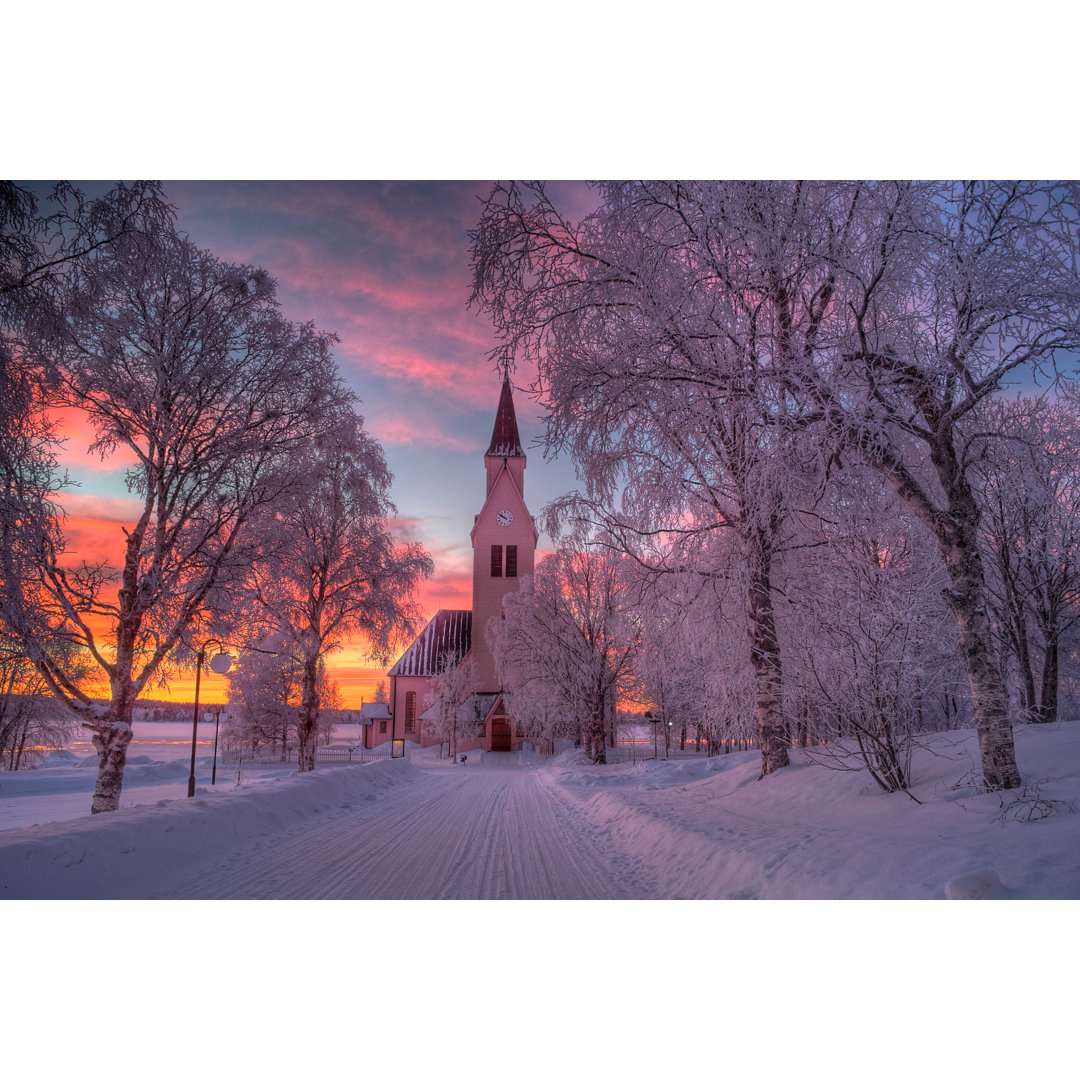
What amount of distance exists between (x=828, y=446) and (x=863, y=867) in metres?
2.87

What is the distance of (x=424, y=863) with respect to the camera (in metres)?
5.66

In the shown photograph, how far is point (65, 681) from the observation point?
6852 mm

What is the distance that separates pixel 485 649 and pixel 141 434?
1185 inches

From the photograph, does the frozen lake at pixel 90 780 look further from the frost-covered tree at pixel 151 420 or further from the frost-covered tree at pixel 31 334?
the frost-covered tree at pixel 31 334

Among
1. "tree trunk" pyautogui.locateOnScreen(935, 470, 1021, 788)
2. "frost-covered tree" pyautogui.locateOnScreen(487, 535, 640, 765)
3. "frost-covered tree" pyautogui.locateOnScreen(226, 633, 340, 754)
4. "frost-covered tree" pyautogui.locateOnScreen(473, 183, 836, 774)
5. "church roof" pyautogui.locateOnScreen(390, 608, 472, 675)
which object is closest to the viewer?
"tree trunk" pyautogui.locateOnScreen(935, 470, 1021, 788)

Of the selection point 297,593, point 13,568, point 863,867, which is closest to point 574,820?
point 863,867

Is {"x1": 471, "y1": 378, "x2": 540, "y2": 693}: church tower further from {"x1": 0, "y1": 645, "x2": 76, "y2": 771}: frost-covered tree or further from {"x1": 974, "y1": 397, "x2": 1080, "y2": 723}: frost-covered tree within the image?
{"x1": 974, "y1": 397, "x2": 1080, "y2": 723}: frost-covered tree

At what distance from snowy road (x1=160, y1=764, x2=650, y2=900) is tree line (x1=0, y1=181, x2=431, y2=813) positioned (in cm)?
282

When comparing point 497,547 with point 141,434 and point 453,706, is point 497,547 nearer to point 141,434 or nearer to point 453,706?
point 453,706

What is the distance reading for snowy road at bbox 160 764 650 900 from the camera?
15.4 ft

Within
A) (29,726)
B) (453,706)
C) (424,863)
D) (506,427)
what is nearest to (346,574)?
(506,427)

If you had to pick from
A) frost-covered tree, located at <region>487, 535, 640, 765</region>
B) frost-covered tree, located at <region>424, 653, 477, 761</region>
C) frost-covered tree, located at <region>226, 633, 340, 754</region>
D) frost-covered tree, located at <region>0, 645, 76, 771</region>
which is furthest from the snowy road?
frost-covered tree, located at <region>424, 653, 477, 761</region>

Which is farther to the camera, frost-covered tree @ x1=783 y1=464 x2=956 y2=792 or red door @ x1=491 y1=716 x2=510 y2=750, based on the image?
red door @ x1=491 y1=716 x2=510 y2=750

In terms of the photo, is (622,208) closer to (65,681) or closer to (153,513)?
(153,513)
